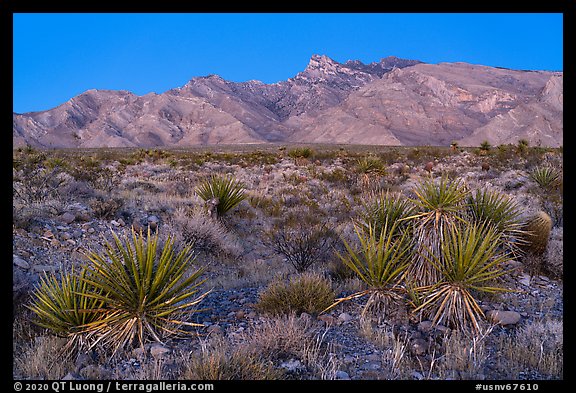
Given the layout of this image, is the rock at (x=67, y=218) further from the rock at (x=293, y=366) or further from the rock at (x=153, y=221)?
the rock at (x=293, y=366)

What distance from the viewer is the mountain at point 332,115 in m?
130

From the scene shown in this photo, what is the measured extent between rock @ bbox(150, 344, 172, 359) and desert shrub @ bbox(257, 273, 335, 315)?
1.31 metres

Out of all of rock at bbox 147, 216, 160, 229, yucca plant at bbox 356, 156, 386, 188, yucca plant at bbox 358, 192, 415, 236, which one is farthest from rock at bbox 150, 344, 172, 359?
yucca plant at bbox 356, 156, 386, 188

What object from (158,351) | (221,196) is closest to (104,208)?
(221,196)

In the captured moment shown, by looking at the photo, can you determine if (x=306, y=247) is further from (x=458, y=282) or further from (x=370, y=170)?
(x=370, y=170)

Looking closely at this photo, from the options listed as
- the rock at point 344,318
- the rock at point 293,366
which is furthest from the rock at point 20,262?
the rock at point 344,318

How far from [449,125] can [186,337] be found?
495ft

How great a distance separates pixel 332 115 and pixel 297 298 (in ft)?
501

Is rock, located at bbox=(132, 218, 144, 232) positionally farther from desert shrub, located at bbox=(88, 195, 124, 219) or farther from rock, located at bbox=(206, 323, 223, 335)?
rock, located at bbox=(206, 323, 223, 335)

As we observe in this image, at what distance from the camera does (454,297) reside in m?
4.24

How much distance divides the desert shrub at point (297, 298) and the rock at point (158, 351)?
51.6 inches

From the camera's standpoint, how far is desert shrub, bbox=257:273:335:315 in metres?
4.67
